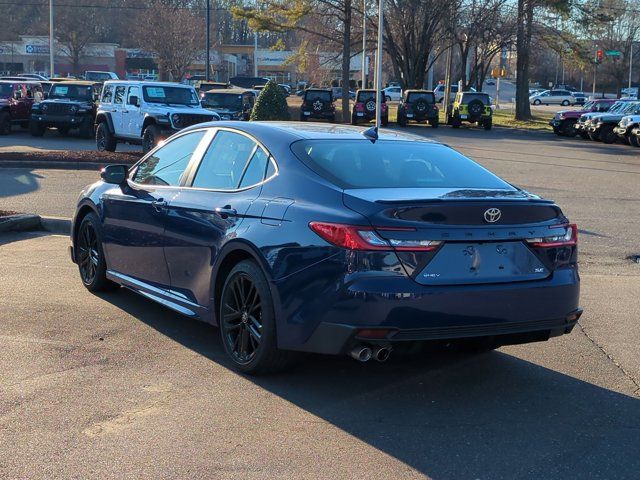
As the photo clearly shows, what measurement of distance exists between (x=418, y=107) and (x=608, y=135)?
10.2 metres

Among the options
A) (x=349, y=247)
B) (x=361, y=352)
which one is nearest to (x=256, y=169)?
(x=349, y=247)

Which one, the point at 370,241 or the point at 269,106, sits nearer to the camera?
→ the point at 370,241

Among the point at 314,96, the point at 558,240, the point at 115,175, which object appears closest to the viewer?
the point at 558,240

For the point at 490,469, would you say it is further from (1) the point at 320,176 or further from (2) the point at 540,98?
(2) the point at 540,98

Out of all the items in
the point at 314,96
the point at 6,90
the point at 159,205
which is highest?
the point at 314,96

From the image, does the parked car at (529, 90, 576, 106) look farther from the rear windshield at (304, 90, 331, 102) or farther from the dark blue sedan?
the dark blue sedan

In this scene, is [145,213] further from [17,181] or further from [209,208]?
[17,181]

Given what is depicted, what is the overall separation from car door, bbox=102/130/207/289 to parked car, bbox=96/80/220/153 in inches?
495

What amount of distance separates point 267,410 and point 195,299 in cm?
130

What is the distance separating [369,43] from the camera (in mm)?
50438

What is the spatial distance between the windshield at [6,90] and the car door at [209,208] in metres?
25.6

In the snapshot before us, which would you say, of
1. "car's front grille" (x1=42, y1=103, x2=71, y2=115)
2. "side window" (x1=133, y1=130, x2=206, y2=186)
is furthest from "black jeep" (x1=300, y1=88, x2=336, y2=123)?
"side window" (x1=133, y1=130, x2=206, y2=186)

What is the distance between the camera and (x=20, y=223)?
1022 centimetres

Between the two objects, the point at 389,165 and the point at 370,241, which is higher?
the point at 389,165
